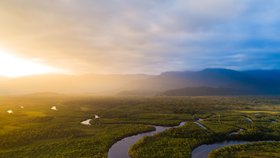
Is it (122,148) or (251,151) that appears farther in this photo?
(122,148)

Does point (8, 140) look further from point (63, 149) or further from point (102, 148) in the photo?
point (102, 148)

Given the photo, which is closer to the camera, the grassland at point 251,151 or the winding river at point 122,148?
the grassland at point 251,151

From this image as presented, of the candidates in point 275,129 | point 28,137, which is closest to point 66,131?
point 28,137

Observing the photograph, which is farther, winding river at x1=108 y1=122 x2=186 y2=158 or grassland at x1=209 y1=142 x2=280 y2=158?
winding river at x1=108 y1=122 x2=186 y2=158

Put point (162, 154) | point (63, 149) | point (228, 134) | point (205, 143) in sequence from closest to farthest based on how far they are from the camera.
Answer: point (162, 154)
point (63, 149)
point (205, 143)
point (228, 134)

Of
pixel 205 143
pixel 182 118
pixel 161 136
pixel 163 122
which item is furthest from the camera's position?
pixel 182 118

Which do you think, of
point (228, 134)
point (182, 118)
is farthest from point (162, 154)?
point (182, 118)

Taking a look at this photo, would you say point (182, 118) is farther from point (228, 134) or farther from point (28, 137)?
point (28, 137)

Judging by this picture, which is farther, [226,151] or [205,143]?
[205,143]

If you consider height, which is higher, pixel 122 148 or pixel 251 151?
pixel 251 151
